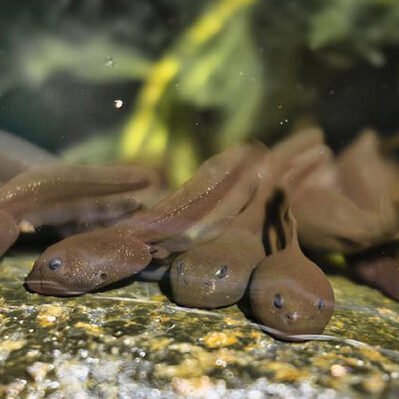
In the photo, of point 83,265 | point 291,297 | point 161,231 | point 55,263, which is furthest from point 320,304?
point 55,263

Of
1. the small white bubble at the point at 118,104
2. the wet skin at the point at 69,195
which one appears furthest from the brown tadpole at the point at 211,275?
the small white bubble at the point at 118,104

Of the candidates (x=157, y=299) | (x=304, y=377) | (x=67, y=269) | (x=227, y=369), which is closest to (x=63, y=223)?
(x=67, y=269)

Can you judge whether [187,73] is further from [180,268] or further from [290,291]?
[290,291]

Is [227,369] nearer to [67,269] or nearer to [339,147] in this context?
[67,269]

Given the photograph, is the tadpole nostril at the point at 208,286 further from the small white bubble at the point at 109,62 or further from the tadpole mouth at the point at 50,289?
the small white bubble at the point at 109,62

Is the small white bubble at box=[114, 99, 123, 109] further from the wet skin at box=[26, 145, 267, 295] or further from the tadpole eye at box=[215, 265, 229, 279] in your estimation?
the tadpole eye at box=[215, 265, 229, 279]

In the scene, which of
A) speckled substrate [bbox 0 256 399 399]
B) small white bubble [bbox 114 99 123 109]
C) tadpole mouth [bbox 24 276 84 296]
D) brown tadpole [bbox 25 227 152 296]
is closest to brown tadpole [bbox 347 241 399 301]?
speckled substrate [bbox 0 256 399 399]
